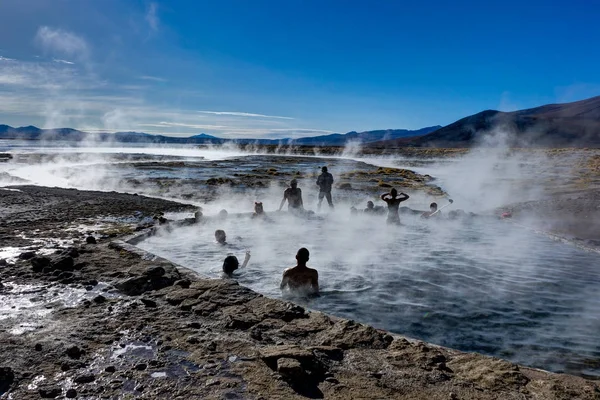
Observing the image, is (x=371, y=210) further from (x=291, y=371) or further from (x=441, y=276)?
(x=291, y=371)

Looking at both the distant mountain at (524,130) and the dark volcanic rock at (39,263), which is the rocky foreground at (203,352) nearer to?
the dark volcanic rock at (39,263)

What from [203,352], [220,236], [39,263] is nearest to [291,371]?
[203,352]

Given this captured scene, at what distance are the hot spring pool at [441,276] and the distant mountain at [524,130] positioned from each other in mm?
111837

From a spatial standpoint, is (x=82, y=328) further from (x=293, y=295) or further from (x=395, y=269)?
(x=395, y=269)

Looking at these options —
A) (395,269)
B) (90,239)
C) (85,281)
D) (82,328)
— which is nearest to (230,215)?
(90,239)

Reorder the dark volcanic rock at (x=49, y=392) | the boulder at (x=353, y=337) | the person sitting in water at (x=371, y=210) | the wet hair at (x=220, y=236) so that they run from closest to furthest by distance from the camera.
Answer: the dark volcanic rock at (x=49, y=392) < the boulder at (x=353, y=337) < the wet hair at (x=220, y=236) < the person sitting in water at (x=371, y=210)

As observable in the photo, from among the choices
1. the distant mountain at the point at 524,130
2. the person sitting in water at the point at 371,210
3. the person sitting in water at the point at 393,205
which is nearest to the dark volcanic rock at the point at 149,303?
the person sitting in water at the point at 393,205

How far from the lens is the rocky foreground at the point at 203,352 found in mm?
3273

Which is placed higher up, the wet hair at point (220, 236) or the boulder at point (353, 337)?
the boulder at point (353, 337)

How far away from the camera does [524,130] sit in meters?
136

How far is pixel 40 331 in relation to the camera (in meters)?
4.26

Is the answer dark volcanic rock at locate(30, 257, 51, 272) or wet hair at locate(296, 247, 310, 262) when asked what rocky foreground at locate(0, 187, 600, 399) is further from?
wet hair at locate(296, 247, 310, 262)

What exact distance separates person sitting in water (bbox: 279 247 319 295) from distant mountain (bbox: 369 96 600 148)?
384 feet

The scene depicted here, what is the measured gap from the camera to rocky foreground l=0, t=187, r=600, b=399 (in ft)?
10.7
